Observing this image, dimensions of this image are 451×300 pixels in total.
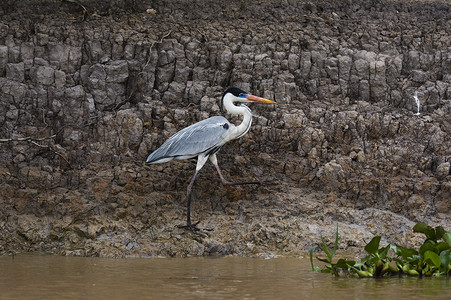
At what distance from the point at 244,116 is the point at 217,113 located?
909mm

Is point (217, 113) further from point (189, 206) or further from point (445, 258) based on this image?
point (445, 258)

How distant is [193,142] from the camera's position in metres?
7.92

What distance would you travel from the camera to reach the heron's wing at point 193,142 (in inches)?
311

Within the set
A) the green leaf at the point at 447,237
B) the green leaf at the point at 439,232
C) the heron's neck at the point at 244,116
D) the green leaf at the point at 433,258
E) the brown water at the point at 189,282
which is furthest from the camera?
the heron's neck at the point at 244,116

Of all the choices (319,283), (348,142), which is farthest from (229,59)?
(319,283)

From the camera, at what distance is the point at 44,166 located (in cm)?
837

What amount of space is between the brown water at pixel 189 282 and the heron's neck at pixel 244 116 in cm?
190

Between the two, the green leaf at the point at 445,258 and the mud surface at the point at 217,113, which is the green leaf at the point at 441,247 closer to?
the green leaf at the point at 445,258

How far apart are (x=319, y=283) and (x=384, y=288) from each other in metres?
0.55

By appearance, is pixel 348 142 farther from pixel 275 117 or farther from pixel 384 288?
pixel 384 288

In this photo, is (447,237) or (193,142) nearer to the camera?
(447,237)

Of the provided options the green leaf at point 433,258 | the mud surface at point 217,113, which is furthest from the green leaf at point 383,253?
the mud surface at point 217,113

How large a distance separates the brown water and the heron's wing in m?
1.52

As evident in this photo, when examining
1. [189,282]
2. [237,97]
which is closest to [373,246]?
[189,282]
